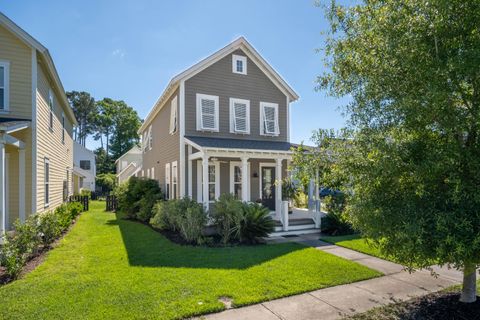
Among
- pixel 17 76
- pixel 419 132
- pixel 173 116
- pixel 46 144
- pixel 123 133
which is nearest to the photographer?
pixel 419 132

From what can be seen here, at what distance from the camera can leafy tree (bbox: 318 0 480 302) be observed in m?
3.33

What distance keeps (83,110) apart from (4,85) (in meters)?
54.9

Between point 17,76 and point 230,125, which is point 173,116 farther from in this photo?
point 17,76

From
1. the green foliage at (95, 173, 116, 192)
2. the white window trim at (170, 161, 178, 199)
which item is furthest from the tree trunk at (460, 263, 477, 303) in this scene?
the green foliage at (95, 173, 116, 192)

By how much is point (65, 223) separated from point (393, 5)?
12.3m

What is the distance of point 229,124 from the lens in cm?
1325

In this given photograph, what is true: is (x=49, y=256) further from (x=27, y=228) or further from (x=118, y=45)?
(x=118, y=45)

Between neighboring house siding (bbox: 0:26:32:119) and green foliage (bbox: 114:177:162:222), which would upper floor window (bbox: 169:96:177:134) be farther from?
neighboring house siding (bbox: 0:26:32:119)

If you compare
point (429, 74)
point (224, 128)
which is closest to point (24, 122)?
point (224, 128)

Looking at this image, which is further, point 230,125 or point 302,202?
point 302,202

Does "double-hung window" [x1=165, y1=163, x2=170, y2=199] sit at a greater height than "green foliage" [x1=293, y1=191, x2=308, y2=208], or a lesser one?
greater

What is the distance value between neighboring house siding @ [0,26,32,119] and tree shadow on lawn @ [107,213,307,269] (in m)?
5.35

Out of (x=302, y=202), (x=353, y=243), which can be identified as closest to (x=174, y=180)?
(x=302, y=202)

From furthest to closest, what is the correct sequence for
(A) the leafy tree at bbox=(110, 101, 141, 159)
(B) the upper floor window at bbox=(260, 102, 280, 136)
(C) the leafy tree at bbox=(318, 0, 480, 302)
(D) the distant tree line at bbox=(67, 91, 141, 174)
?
(D) the distant tree line at bbox=(67, 91, 141, 174) → (A) the leafy tree at bbox=(110, 101, 141, 159) → (B) the upper floor window at bbox=(260, 102, 280, 136) → (C) the leafy tree at bbox=(318, 0, 480, 302)
